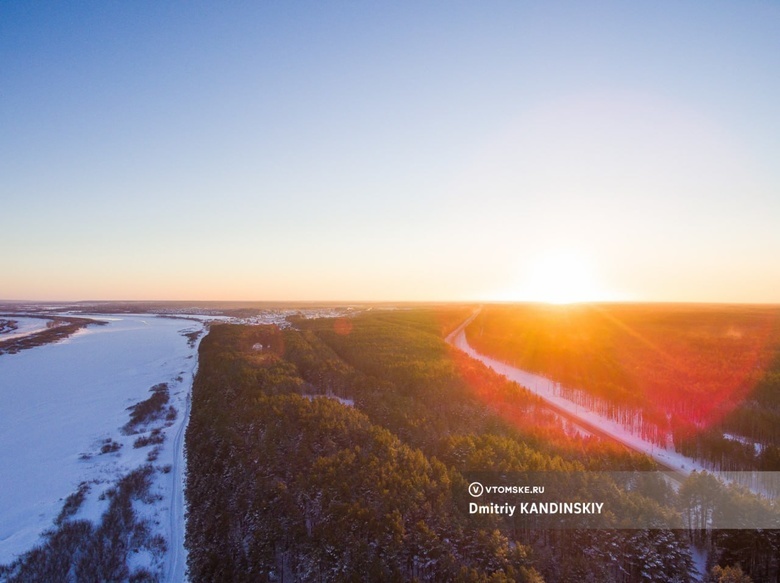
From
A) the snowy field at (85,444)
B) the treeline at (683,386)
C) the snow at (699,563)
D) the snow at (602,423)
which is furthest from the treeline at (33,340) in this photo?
the snow at (699,563)

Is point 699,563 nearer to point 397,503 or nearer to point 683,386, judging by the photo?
point 397,503

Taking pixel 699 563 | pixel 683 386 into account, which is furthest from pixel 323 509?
pixel 683 386

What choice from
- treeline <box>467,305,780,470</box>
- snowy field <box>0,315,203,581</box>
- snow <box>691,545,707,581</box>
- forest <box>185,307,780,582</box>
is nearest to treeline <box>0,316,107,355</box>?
snowy field <box>0,315,203,581</box>

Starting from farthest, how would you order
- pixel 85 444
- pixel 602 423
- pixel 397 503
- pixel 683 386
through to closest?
pixel 683 386, pixel 602 423, pixel 85 444, pixel 397 503

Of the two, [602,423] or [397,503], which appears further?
[602,423]

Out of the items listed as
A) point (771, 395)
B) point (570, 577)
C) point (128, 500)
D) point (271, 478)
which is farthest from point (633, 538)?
point (771, 395)

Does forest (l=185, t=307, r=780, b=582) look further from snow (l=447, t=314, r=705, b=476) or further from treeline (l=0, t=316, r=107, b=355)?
treeline (l=0, t=316, r=107, b=355)
